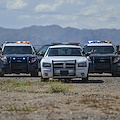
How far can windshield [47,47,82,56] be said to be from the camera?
2186 centimetres

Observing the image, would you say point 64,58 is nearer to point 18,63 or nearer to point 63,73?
point 63,73

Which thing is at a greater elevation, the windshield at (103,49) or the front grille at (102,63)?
the windshield at (103,49)

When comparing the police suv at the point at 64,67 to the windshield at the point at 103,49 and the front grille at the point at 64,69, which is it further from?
the windshield at the point at 103,49

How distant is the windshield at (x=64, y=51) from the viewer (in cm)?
2186

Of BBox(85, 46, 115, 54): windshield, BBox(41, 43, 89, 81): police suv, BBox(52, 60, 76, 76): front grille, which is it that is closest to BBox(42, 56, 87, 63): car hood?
BBox(41, 43, 89, 81): police suv

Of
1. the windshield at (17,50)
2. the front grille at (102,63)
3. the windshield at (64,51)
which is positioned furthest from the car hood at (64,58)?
the windshield at (17,50)

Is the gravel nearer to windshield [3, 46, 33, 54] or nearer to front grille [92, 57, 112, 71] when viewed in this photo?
front grille [92, 57, 112, 71]

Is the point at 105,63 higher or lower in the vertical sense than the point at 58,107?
higher

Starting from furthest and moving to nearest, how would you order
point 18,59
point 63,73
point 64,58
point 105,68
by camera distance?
point 105,68 < point 18,59 < point 64,58 < point 63,73

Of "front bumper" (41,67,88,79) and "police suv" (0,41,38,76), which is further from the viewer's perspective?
"police suv" (0,41,38,76)

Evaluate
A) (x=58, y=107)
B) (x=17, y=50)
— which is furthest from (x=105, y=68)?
Answer: (x=58, y=107)

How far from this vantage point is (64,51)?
72.3 feet

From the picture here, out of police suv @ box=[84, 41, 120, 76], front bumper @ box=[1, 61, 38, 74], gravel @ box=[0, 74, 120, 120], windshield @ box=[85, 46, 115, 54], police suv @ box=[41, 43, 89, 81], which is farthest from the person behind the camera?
windshield @ box=[85, 46, 115, 54]

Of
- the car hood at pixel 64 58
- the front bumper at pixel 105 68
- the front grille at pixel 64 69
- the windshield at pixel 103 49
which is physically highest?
the windshield at pixel 103 49
